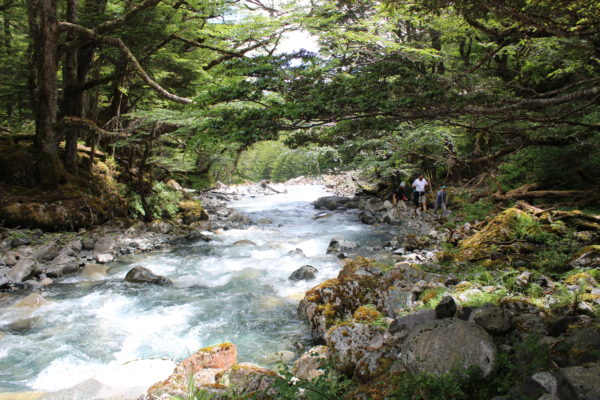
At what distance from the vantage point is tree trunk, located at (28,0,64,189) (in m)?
10.4

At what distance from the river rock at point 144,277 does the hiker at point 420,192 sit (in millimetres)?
11841

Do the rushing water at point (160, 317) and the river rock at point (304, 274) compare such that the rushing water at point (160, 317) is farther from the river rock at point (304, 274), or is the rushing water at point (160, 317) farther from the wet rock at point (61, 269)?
the wet rock at point (61, 269)

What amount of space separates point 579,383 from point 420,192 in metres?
14.6

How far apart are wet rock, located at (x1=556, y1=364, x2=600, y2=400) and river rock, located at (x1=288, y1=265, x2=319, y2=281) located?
6259 millimetres

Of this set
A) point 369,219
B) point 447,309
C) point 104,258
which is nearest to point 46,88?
point 104,258

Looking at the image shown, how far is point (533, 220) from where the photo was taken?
7.71 meters

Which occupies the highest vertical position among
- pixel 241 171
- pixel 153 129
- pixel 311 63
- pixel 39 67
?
pixel 39 67

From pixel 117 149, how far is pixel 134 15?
24.9 ft

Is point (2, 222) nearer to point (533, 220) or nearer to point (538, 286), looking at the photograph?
point (538, 286)

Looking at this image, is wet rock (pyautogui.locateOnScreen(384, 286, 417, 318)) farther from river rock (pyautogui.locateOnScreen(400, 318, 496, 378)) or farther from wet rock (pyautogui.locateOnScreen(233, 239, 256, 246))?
wet rock (pyautogui.locateOnScreen(233, 239, 256, 246))

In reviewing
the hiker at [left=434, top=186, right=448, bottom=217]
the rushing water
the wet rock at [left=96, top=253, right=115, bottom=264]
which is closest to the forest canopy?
the hiker at [left=434, top=186, right=448, bottom=217]

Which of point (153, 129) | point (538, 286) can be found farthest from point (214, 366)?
point (153, 129)

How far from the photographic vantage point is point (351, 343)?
4.06m

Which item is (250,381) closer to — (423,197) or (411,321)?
(411,321)
